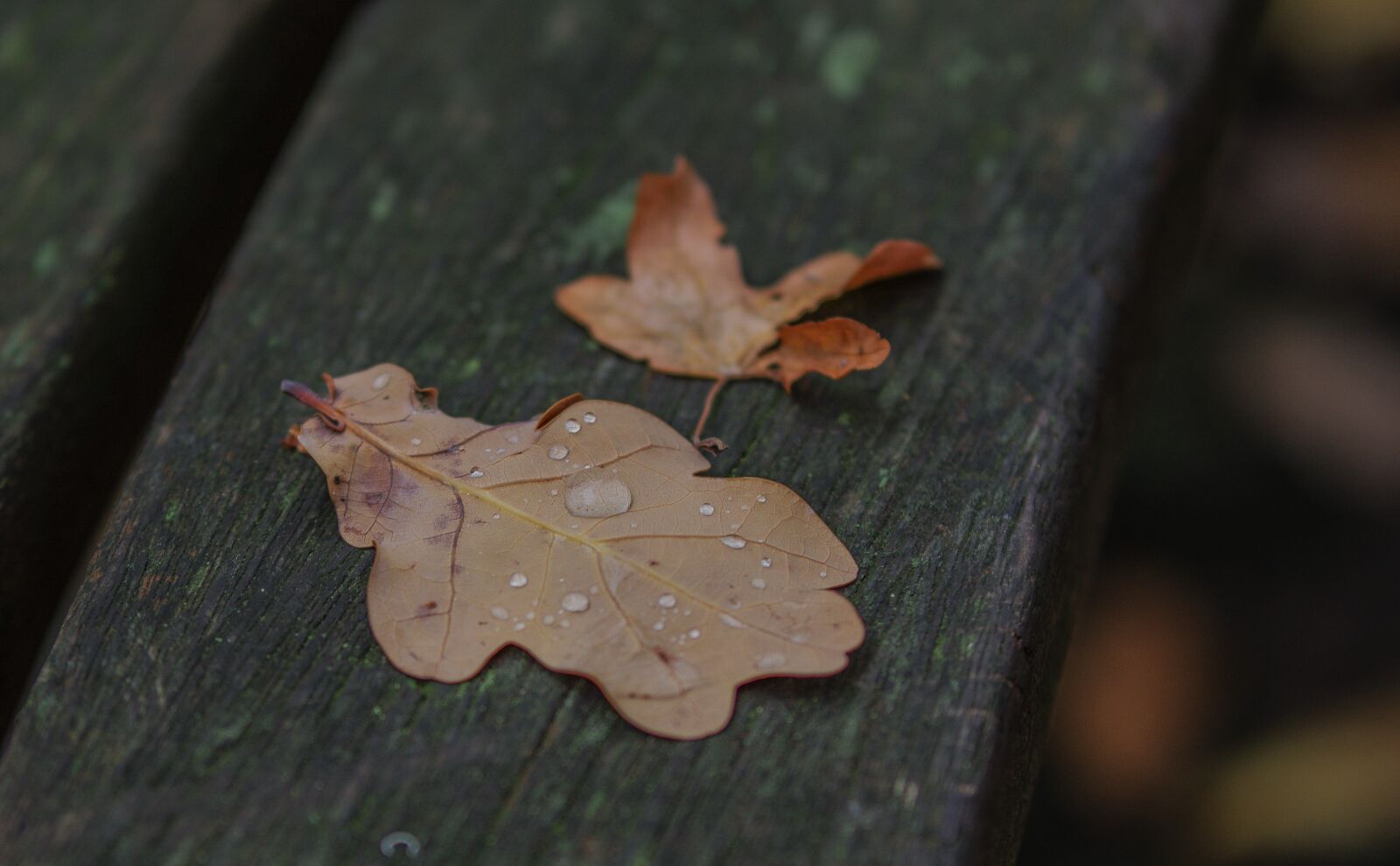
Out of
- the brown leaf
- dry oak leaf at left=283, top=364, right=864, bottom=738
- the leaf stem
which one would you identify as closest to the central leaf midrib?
dry oak leaf at left=283, top=364, right=864, bottom=738

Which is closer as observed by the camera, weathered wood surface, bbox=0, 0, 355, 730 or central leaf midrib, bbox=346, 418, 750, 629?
central leaf midrib, bbox=346, 418, 750, 629

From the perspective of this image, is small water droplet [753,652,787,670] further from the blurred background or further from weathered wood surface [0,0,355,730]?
the blurred background

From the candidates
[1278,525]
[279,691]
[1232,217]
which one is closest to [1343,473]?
[1278,525]

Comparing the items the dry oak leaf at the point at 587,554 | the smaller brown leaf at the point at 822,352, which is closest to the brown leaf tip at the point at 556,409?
the dry oak leaf at the point at 587,554

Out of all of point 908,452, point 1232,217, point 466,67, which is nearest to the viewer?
point 908,452

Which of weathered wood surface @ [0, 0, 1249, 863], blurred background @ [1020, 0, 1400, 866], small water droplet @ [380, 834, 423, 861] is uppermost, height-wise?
weathered wood surface @ [0, 0, 1249, 863]

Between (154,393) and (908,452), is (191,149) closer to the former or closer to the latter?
(154,393)

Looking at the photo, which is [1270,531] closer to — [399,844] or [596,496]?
[596,496]
